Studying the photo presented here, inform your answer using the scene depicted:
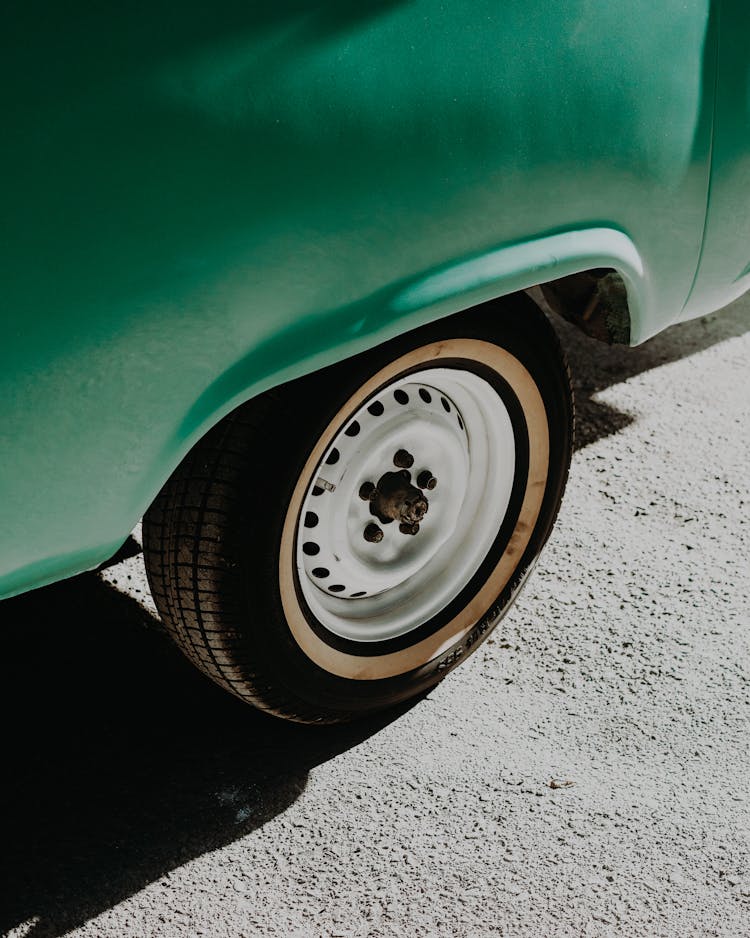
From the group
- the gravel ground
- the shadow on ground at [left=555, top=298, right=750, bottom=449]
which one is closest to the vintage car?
the gravel ground

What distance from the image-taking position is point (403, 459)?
2170 millimetres

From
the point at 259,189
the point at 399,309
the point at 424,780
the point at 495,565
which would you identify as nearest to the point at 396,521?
the point at 495,565

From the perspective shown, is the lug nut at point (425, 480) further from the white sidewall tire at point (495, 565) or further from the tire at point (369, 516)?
the white sidewall tire at point (495, 565)

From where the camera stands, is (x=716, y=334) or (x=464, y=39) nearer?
(x=464, y=39)

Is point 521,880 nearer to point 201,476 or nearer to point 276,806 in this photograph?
point 276,806

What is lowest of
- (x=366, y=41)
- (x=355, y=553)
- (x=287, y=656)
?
(x=287, y=656)

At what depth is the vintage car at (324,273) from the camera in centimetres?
133

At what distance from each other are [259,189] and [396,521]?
3.11 feet

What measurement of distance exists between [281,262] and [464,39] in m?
0.44

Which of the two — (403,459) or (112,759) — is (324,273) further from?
(112,759)

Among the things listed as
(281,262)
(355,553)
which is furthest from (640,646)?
(281,262)

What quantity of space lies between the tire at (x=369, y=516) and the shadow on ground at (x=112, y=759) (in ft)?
0.62

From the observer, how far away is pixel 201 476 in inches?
70.3

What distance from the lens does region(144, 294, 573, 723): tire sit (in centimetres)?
179
